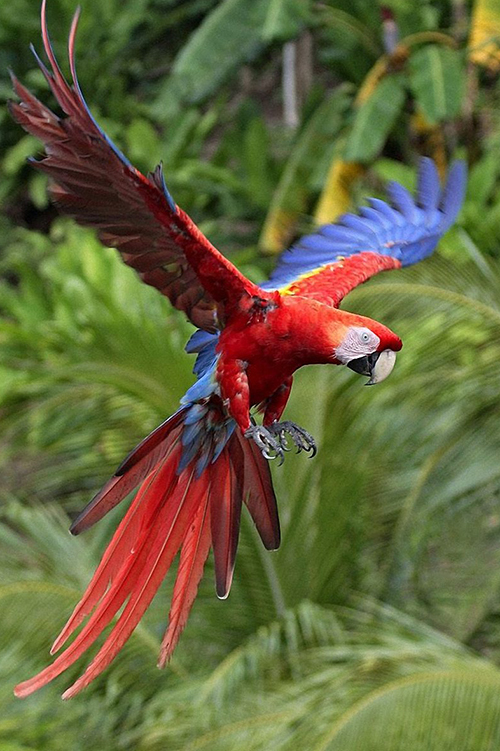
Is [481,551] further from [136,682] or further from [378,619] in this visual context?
[136,682]

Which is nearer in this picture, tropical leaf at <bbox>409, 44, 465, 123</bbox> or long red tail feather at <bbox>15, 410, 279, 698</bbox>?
long red tail feather at <bbox>15, 410, 279, 698</bbox>

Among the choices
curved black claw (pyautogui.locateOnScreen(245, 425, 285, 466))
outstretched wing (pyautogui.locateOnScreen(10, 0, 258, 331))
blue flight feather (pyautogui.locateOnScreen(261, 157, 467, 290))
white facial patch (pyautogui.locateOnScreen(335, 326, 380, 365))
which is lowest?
blue flight feather (pyautogui.locateOnScreen(261, 157, 467, 290))

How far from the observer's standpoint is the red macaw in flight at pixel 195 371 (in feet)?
4.48

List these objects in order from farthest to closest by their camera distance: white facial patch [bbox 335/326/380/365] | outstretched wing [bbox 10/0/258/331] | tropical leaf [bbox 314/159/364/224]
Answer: tropical leaf [bbox 314/159/364/224] < white facial patch [bbox 335/326/380/365] < outstretched wing [bbox 10/0/258/331]

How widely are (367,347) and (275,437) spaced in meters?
0.24

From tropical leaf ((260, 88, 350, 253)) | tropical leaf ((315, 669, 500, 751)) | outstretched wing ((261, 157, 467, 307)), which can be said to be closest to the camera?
outstretched wing ((261, 157, 467, 307))

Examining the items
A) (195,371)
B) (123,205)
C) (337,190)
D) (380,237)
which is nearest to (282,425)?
(195,371)

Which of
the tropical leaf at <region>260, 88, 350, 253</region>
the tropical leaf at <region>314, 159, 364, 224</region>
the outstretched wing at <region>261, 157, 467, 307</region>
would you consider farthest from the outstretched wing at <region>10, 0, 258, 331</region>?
the tropical leaf at <region>260, 88, 350, 253</region>

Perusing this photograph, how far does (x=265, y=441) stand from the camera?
5.01ft

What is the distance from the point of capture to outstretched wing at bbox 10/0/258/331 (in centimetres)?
128

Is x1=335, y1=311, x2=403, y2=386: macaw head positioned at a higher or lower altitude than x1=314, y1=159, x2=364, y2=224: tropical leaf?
higher

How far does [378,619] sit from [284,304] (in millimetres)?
2046

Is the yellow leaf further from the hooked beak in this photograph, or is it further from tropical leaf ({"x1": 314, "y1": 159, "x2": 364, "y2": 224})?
the hooked beak

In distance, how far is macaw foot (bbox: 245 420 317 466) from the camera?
4.93ft
